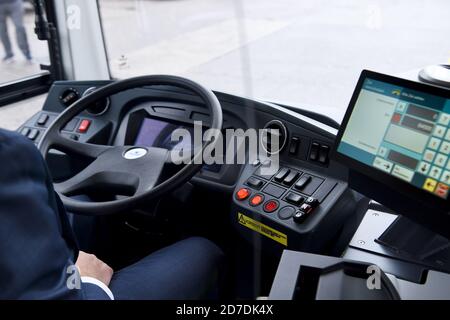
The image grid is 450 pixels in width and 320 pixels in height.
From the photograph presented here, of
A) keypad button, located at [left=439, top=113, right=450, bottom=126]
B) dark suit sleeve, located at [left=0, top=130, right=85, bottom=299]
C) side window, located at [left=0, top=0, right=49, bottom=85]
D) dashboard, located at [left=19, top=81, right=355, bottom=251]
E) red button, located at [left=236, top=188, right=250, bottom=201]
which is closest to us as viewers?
dark suit sleeve, located at [left=0, top=130, right=85, bottom=299]

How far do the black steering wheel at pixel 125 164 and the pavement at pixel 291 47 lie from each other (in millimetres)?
271

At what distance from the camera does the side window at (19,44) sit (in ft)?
6.40

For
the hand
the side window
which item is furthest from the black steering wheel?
the side window

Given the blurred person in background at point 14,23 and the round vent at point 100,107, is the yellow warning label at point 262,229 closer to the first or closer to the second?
the round vent at point 100,107

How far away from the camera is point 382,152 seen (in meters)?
0.88

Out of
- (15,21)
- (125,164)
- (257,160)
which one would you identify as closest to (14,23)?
(15,21)

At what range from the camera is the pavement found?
1477 millimetres

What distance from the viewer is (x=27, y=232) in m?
0.66

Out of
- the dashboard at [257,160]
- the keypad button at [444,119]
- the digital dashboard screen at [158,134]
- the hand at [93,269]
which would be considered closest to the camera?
the keypad button at [444,119]

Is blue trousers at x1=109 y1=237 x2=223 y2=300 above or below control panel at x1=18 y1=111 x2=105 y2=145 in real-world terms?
below

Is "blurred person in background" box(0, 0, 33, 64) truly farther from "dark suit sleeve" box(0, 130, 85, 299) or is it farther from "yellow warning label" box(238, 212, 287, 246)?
"dark suit sleeve" box(0, 130, 85, 299)

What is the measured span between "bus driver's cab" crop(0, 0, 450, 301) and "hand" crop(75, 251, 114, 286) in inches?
4.6

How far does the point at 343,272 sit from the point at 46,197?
1.65 ft

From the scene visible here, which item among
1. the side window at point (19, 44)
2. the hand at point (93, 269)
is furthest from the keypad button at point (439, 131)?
the side window at point (19, 44)
